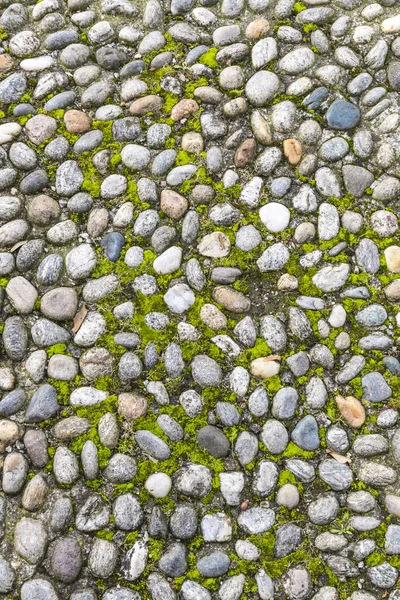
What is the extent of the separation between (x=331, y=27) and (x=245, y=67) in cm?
52

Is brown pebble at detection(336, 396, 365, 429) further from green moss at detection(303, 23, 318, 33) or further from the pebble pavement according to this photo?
green moss at detection(303, 23, 318, 33)

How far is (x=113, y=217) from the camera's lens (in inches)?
116

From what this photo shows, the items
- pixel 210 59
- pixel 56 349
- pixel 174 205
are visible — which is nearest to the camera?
pixel 56 349

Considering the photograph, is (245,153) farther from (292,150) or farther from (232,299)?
(232,299)

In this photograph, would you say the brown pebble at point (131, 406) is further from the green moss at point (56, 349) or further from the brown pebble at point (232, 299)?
the brown pebble at point (232, 299)

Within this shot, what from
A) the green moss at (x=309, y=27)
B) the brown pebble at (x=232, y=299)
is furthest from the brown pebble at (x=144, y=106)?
the brown pebble at (x=232, y=299)

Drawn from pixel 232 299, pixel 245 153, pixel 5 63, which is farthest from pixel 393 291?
pixel 5 63

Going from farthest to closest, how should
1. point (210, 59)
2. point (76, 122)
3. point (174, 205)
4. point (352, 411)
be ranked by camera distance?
point (210, 59) → point (76, 122) → point (174, 205) → point (352, 411)

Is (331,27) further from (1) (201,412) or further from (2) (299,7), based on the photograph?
(1) (201,412)

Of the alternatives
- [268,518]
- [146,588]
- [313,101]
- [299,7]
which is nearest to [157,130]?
[313,101]

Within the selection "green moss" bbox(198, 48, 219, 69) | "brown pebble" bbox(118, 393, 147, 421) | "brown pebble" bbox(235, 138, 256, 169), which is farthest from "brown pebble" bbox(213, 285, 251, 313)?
"green moss" bbox(198, 48, 219, 69)

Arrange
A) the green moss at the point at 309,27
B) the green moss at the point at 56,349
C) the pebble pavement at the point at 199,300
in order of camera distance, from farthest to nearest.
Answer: the green moss at the point at 309,27 < the green moss at the point at 56,349 < the pebble pavement at the point at 199,300

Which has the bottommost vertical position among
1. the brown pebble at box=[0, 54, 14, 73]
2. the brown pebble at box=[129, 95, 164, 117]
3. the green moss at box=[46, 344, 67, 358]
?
the green moss at box=[46, 344, 67, 358]

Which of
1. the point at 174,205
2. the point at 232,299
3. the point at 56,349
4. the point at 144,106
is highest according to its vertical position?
the point at 144,106
